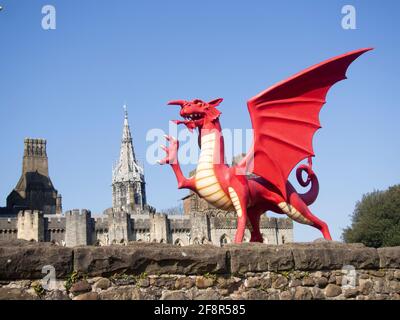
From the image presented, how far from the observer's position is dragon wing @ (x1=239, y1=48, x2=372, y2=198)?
A: 37.2ft

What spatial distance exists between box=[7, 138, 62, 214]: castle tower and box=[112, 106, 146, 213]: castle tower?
7.46 metres

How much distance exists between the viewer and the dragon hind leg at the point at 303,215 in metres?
11.4

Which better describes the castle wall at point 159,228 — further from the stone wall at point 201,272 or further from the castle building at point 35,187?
the stone wall at point 201,272

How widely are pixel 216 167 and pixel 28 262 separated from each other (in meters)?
6.45

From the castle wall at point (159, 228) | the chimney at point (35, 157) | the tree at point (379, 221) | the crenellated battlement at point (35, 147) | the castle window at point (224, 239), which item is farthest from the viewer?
the crenellated battlement at point (35, 147)

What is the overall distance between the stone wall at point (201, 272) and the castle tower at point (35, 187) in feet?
216

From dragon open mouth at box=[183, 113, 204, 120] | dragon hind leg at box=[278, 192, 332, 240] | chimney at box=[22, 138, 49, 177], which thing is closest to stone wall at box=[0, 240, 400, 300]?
dragon hind leg at box=[278, 192, 332, 240]

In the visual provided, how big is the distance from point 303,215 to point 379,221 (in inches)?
1129

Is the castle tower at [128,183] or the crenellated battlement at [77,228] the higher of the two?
the castle tower at [128,183]

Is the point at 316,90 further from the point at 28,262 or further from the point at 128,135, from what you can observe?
the point at 128,135

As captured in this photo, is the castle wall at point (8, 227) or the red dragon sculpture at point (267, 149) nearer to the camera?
the red dragon sculpture at point (267, 149)

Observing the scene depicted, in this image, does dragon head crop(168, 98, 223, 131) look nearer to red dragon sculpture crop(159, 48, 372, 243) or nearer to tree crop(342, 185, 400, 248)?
red dragon sculpture crop(159, 48, 372, 243)

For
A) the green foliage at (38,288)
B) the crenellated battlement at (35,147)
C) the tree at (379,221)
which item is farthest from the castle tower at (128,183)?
the green foliage at (38,288)

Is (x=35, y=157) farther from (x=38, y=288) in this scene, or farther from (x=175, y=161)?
(x=38, y=288)
